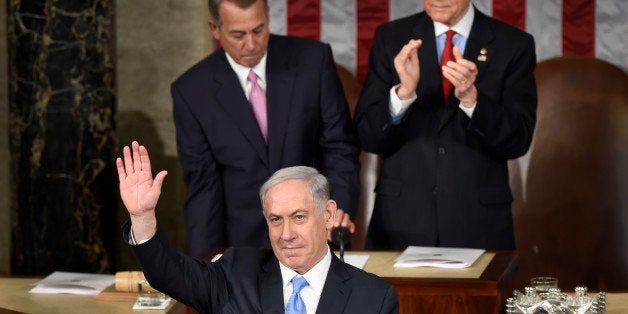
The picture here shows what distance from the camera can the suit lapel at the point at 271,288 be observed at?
333 centimetres

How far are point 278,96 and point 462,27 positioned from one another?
762mm

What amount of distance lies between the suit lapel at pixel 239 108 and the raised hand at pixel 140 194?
5.43 feet

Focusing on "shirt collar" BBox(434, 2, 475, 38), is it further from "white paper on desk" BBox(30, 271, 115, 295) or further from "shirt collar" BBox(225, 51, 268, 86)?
"white paper on desk" BBox(30, 271, 115, 295)

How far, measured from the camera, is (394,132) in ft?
15.5

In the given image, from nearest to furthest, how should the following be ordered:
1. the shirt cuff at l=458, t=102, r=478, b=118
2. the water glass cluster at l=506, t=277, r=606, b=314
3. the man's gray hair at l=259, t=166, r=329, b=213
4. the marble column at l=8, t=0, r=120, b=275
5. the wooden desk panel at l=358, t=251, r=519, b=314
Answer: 1. the man's gray hair at l=259, t=166, r=329, b=213
2. the water glass cluster at l=506, t=277, r=606, b=314
3. the wooden desk panel at l=358, t=251, r=519, b=314
4. the shirt cuff at l=458, t=102, r=478, b=118
5. the marble column at l=8, t=0, r=120, b=275

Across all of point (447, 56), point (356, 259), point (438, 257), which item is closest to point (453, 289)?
point (438, 257)

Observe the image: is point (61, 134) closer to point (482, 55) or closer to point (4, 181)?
point (4, 181)

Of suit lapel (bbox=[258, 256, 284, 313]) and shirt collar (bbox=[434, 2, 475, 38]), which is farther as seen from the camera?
shirt collar (bbox=[434, 2, 475, 38])

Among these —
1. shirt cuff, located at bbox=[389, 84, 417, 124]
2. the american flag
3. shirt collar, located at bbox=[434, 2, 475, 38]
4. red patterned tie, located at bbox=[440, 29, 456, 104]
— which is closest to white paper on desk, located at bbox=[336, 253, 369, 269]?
shirt cuff, located at bbox=[389, 84, 417, 124]

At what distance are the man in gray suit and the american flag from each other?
2.94 meters

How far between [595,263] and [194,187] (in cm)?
225

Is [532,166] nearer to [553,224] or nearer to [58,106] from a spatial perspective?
[553,224]

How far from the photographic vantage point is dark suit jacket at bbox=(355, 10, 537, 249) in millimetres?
4812

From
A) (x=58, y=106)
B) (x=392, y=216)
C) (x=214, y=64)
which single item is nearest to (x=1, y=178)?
(x=58, y=106)
